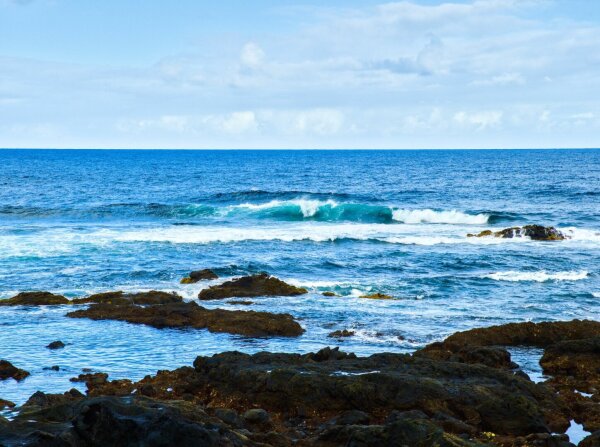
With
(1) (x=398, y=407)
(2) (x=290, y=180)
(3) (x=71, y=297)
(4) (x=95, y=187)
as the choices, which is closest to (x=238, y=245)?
(3) (x=71, y=297)

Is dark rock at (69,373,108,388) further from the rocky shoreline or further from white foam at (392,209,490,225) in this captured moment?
white foam at (392,209,490,225)

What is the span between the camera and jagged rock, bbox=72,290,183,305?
25422mm

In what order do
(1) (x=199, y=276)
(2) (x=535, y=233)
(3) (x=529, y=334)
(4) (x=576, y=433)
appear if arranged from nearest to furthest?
(4) (x=576, y=433) → (3) (x=529, y=334) → (1) (x=199, y=276) → (2) (x=535, y=233)

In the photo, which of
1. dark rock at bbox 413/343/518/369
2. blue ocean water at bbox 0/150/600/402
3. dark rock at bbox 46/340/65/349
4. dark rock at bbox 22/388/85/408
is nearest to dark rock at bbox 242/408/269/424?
dark rock at bbox 22/388/85/408

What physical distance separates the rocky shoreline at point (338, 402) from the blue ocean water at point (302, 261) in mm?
2325

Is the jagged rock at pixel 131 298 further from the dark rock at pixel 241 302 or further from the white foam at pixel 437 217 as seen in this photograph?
the white foam at pixel 437 217

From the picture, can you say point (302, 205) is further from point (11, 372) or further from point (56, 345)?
point (11, 372)

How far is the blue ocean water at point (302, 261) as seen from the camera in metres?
20.4

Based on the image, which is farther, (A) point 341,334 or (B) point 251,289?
(B) point 251,289

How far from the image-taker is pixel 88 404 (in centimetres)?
978

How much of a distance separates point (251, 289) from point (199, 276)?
3597 millimetres

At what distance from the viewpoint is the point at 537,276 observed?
105 feet

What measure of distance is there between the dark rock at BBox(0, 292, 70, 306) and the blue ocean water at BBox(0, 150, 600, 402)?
1.00 meters

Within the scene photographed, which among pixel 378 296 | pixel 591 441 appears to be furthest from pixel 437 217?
pixel 591 441
